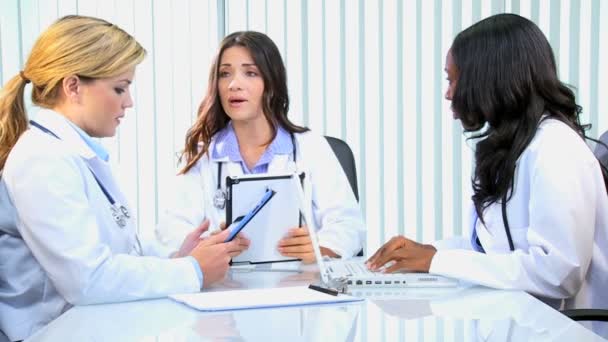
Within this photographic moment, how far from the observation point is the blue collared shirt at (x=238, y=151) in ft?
8.34

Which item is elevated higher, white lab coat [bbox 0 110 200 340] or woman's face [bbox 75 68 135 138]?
woman's face [bbox 75 68 135 138]

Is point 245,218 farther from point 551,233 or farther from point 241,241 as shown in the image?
point 551,233

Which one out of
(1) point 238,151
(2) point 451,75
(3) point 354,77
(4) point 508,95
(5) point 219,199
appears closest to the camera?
(4) point 508,95

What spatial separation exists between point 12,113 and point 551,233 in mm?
1311

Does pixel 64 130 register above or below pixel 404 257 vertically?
above

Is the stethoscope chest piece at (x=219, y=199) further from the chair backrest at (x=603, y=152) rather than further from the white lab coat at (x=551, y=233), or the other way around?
the chair backrest at (x=603, y=152)

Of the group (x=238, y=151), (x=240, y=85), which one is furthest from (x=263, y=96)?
(x=238, y=151)

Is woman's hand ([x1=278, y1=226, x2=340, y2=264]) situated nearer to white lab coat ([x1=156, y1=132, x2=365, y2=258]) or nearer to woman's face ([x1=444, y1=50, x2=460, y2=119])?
white lab coat ([x1=156, y1=132, x2=365, y2=258])

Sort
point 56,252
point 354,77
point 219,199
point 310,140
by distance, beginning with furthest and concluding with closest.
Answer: point 354,77 → point 310,140 → point 219,199 → point 56,252

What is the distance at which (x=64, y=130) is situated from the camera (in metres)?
1.73

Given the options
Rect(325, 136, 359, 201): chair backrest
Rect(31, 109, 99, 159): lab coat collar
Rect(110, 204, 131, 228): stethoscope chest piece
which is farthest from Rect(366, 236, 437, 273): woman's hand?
Rect(325, 136, 359, 201): chair backrest

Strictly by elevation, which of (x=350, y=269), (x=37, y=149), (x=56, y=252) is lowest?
(x=350, y=269)

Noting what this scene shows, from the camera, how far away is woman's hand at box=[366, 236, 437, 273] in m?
1.81

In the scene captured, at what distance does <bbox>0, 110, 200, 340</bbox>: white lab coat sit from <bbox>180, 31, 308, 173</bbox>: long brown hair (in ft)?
2.98
